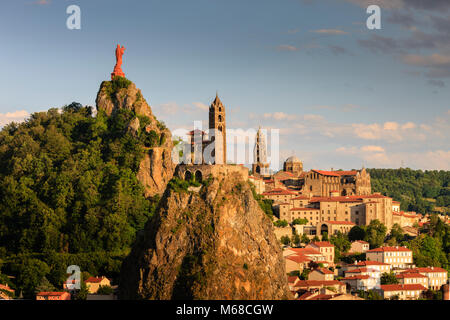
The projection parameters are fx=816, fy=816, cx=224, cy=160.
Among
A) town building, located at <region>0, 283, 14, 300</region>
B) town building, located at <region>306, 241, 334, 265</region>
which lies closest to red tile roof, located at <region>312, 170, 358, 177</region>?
town building, located at <region>306, 241, 334, 265</region>

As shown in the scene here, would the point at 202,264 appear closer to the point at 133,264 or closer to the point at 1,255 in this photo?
the point at 133,264

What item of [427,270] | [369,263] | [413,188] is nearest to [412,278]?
[427,270]

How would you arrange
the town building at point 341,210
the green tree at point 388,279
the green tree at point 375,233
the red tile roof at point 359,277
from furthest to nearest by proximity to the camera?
1. the town building at point 341,210
2. the green tree at point 375,233
3. the green tree at point 388,279
4. the red tile roof at point 359,277

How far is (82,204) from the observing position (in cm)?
8925

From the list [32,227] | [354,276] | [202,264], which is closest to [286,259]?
Answer: [354,276]

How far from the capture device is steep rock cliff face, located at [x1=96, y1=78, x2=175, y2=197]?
311ft

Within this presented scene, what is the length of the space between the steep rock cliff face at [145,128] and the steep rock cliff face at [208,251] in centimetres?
1854

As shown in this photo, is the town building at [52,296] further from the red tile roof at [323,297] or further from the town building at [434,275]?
the town building at [434,275]

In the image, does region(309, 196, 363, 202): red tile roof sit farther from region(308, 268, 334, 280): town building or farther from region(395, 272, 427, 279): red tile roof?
region(308, 268, 334, 280): town building

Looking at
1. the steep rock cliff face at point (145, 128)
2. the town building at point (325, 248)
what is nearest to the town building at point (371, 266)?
the town building at point (325, 248)

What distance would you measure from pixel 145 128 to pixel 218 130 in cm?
1754

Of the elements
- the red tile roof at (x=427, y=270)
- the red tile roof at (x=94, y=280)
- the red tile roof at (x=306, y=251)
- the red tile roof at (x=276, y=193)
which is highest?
the red tile roof at (x=276, y=193)

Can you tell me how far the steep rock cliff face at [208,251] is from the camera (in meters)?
69.6

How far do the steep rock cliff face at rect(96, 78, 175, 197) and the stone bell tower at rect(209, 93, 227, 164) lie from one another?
47.2 feet
